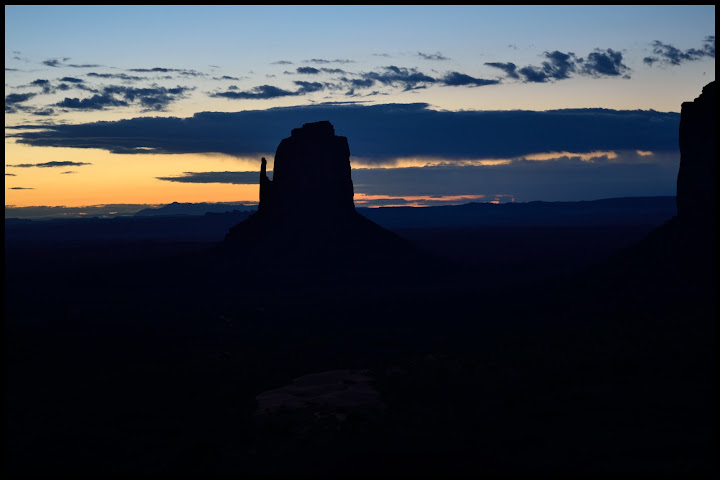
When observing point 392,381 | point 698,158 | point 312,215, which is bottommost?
point 392,381

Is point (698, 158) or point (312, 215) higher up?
point (698, 158)

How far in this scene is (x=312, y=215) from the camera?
100m

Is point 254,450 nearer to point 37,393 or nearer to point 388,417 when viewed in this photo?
point 388,417

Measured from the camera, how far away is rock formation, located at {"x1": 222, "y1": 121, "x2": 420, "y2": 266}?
96.3 metres

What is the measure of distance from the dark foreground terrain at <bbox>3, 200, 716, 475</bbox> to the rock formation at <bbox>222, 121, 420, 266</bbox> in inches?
841

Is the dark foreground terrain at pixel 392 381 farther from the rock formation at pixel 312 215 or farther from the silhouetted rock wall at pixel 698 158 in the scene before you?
the rock formation at pixel 312 215

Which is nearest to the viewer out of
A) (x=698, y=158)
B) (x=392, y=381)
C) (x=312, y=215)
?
(x=392, y=381)

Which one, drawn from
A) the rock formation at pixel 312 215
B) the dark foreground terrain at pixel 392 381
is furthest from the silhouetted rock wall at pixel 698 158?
the rock formation at pixel 312 215

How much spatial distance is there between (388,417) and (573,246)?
14295cm

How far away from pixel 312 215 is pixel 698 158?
180 ft

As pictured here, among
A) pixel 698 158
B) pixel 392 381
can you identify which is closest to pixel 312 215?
pixel 698 158

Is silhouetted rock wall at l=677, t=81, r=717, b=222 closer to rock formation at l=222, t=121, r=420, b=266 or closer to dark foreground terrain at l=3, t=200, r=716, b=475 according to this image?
dark foreground terrain at l=3, t=200, r=716, b=475

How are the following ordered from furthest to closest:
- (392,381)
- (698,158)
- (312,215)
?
(312,215), (698,158), (392,381)

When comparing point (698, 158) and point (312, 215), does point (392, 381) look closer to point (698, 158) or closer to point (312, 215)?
point (698, 158)
